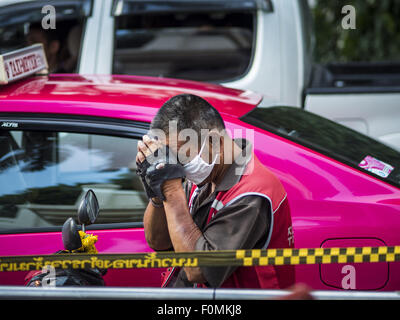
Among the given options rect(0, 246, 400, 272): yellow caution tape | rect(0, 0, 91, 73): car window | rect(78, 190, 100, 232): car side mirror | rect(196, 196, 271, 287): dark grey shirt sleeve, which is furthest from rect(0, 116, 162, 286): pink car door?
rect(0, 0, 91, 73): car window

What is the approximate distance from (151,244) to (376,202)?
3.23 feet

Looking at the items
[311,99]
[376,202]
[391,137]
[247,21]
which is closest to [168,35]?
[247,21]

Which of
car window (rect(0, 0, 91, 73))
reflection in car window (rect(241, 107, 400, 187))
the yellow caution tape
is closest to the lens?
the yellow caution tape

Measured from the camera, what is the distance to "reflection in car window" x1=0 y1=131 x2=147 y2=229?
2836 mm

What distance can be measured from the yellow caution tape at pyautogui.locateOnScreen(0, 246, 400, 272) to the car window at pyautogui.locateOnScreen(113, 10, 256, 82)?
3781 millimetres

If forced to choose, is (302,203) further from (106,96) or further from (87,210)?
(106,96)

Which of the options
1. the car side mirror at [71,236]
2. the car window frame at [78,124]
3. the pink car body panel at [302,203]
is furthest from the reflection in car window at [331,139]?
the car side mirror at [71,236]

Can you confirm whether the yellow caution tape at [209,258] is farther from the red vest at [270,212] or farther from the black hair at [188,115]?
the black hair at [188,115]

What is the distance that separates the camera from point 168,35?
20.7 feet

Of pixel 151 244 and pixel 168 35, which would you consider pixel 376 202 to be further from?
pixel 168 35

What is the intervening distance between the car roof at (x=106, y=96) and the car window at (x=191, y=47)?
2509 millimetres

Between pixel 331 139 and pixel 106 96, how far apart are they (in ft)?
3.85

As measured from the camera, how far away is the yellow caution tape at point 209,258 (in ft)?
6.01

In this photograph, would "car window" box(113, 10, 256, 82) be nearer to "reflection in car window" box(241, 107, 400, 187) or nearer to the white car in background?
the white car in background
